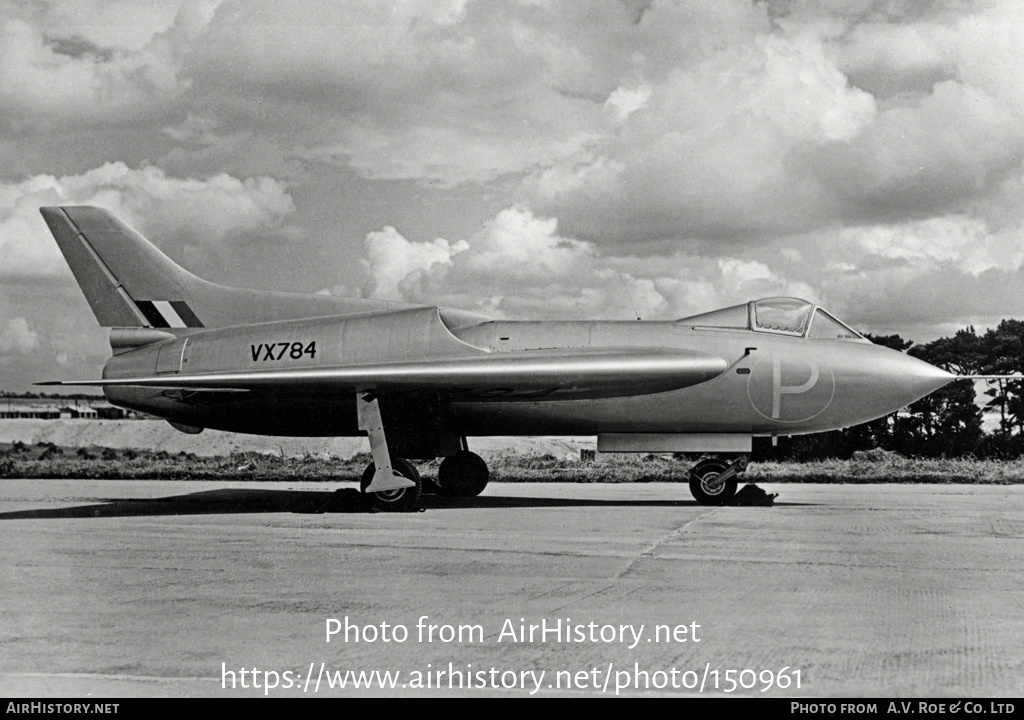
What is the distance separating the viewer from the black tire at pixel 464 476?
51.0 feet

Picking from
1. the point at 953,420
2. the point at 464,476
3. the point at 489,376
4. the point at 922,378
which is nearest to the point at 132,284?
the point at 464,476

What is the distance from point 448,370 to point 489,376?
52 centimetres

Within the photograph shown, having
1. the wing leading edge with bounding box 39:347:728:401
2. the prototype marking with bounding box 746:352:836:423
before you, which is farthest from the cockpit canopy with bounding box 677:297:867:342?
the wing leading edge with bounding box 39:347:728:401

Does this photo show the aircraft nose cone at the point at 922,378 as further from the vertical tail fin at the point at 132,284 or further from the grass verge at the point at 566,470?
the vertical tail fin at the point at 132,284

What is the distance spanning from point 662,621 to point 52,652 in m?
3.38

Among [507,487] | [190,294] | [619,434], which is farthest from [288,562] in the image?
[507,487]

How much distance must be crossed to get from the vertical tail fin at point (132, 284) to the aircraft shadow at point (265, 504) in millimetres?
2783

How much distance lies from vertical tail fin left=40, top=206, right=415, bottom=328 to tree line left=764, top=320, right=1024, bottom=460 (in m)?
18.6

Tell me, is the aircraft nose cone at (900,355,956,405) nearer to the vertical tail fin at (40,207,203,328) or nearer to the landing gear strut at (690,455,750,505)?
the landing gear strut at (690,455,750,505)

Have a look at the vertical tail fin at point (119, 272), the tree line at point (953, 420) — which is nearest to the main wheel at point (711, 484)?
the vertical tail fin at point (119, 272)

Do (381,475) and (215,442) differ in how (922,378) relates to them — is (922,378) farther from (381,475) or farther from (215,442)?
(215,442)

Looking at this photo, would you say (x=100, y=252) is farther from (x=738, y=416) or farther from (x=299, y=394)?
(x=738, y=416)

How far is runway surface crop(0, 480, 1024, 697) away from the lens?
15.0 ft

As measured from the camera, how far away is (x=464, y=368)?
11992mm
